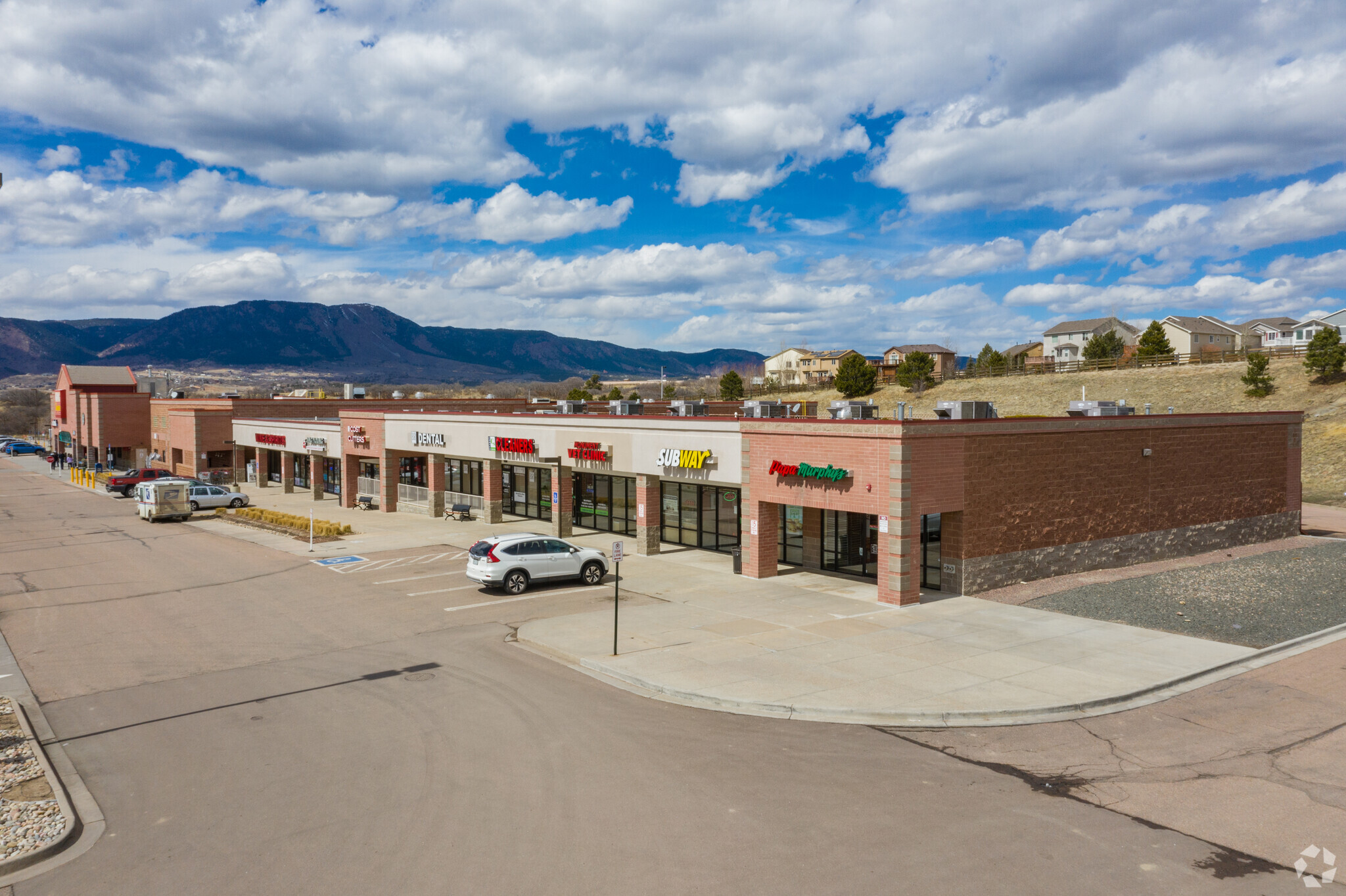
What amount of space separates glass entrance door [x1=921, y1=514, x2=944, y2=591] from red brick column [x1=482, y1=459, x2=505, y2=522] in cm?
2128

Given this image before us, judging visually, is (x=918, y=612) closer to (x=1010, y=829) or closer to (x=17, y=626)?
(x=1010, y=829)

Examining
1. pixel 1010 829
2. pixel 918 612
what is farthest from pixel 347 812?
pixel 918 612

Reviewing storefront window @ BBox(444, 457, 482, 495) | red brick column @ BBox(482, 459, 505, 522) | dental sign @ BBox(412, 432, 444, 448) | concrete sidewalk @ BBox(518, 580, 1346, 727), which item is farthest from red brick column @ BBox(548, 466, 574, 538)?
concrete sidewalk @ BBox(518, 580, 1346, 727)

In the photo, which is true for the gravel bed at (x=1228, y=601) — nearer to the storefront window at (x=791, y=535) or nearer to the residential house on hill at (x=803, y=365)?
the storefront window at (x=791, y=535)

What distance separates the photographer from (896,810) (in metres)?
10.2

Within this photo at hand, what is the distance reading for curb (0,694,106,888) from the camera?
8898mm

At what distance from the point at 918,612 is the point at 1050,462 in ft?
24.6

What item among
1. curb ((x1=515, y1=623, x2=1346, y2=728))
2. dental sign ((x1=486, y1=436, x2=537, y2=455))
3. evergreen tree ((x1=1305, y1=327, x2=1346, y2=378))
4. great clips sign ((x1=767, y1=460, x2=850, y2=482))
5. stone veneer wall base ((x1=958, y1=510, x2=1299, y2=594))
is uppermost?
evergreen tree ((x1=1305, y1=327, x2=1346, y2=378))

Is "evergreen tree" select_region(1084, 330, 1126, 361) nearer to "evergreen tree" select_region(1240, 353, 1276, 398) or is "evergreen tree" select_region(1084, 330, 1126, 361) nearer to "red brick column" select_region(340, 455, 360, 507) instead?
"evergreen tree" select_region(1240, 353, 1276, 398)

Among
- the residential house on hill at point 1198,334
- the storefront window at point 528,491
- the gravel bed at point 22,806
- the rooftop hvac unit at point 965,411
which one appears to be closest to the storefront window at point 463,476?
the storefront window at point 528,491

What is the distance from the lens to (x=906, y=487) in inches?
847

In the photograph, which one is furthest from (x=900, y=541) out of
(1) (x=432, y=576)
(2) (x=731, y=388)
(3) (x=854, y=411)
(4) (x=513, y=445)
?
(2) (x=731, y=388)

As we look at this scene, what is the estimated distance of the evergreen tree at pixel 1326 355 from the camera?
65188 mm

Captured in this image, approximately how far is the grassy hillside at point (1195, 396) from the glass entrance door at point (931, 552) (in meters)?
36.4
